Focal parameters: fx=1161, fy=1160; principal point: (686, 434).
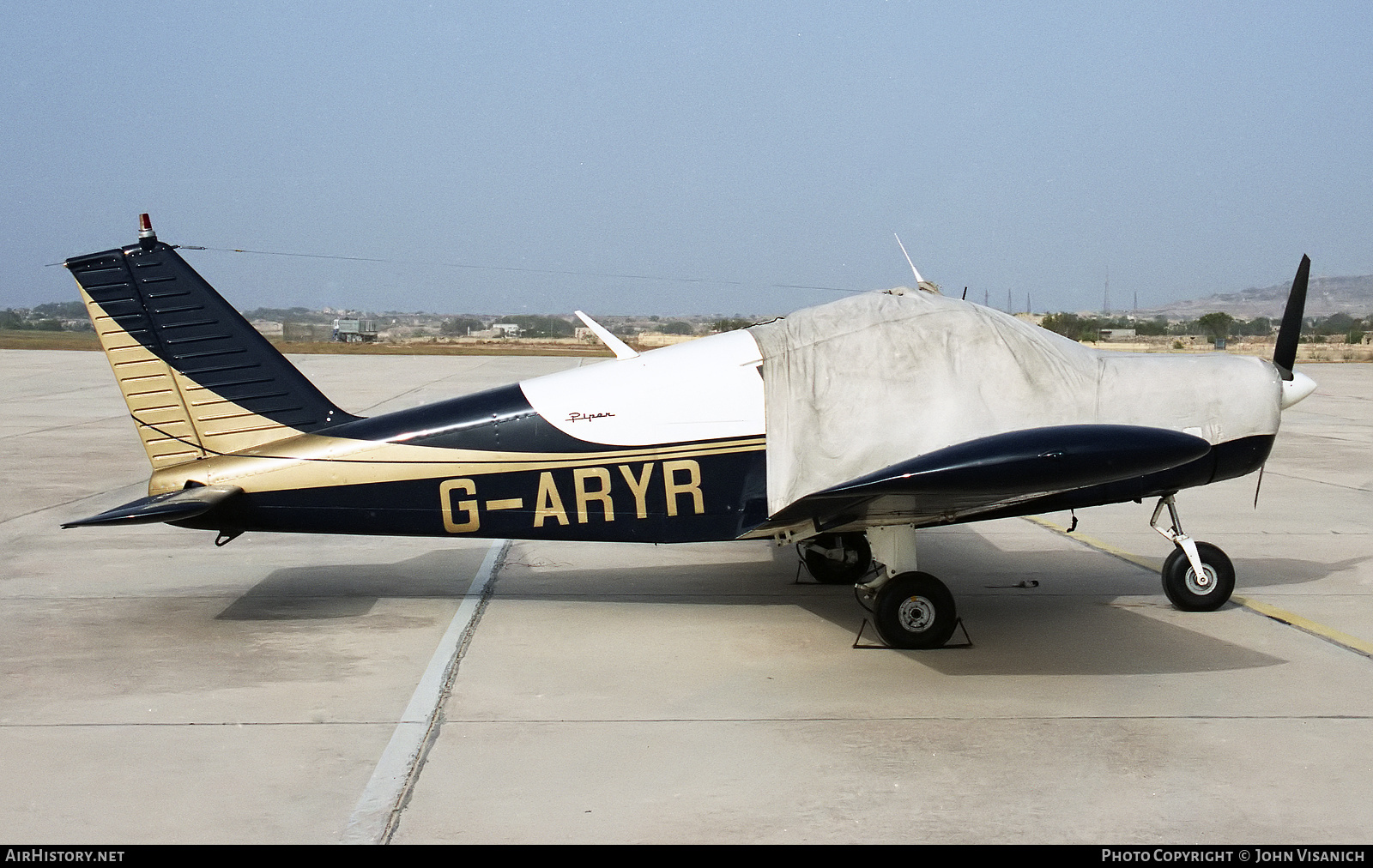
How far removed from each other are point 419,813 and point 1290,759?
3.90 m

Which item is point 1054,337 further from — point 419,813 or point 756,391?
point 419,813

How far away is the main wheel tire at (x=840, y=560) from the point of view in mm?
8945

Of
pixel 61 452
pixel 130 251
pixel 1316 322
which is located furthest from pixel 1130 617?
pixel 1316 322

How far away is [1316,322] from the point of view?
70000 millimetres

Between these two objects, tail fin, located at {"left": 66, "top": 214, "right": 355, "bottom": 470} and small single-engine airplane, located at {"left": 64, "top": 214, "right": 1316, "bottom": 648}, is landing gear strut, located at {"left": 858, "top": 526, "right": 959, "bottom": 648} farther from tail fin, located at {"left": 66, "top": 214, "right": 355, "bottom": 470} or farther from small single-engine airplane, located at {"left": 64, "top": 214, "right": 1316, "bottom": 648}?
tail fin, located at {"left": 66, "top": 214, "right": 355, "bottom": 470}

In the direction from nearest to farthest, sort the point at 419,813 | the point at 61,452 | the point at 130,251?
the point at 419,813 → the point at 130,251 → the point at 61,452

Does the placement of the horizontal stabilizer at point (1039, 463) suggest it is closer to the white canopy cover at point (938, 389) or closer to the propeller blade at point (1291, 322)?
the white canopy cover at point (938, 389)

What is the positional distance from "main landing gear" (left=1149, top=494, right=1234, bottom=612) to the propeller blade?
1.22 metres

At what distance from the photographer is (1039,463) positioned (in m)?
6.14

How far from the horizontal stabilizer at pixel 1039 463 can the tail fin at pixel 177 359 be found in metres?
4.01

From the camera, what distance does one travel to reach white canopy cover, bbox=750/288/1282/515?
7.02 metres

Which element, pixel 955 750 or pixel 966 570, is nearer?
pixel 955 750

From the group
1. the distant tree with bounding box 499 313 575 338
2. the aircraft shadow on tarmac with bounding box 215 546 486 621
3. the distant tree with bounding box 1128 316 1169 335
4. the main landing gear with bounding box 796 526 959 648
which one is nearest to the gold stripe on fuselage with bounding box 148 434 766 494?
the aircraft shadow on tarmac with bounding box 215 546 486 621

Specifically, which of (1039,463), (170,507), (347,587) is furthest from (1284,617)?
(170,507)
